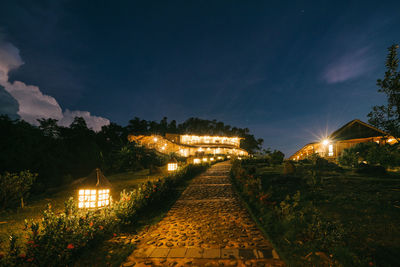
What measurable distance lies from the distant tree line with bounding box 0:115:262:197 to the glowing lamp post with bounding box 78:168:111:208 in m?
6.07

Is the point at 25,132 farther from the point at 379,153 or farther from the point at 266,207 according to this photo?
the point at 379,153

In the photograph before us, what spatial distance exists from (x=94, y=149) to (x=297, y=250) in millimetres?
25005

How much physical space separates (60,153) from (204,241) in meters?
21.3

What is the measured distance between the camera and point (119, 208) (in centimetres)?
599

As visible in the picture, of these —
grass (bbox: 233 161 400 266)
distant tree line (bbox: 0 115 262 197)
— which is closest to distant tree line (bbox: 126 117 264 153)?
distant tree line (bbox: 0 115 262 197)

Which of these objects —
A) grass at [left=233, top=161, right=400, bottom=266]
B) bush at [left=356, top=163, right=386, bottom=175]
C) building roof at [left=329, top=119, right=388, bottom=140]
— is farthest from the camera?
building roof at [left=329, top=119, right=388, bottom=140]

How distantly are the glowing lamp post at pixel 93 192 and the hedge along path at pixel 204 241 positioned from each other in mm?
1618

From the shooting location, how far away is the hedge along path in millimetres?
4043

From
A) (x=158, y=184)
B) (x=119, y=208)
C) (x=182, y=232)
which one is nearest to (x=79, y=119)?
(x=158, y=184)

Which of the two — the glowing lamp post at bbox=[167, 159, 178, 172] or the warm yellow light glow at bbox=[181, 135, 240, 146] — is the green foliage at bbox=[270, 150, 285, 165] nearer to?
the glowing lamp post at bbox=[167, 159, 178, 172]

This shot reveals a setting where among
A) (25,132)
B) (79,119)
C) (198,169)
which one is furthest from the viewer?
(79,119)

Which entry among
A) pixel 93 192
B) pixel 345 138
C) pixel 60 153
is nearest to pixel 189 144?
pixel 60 153

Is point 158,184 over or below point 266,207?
over

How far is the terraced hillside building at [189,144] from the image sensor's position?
35719mm
